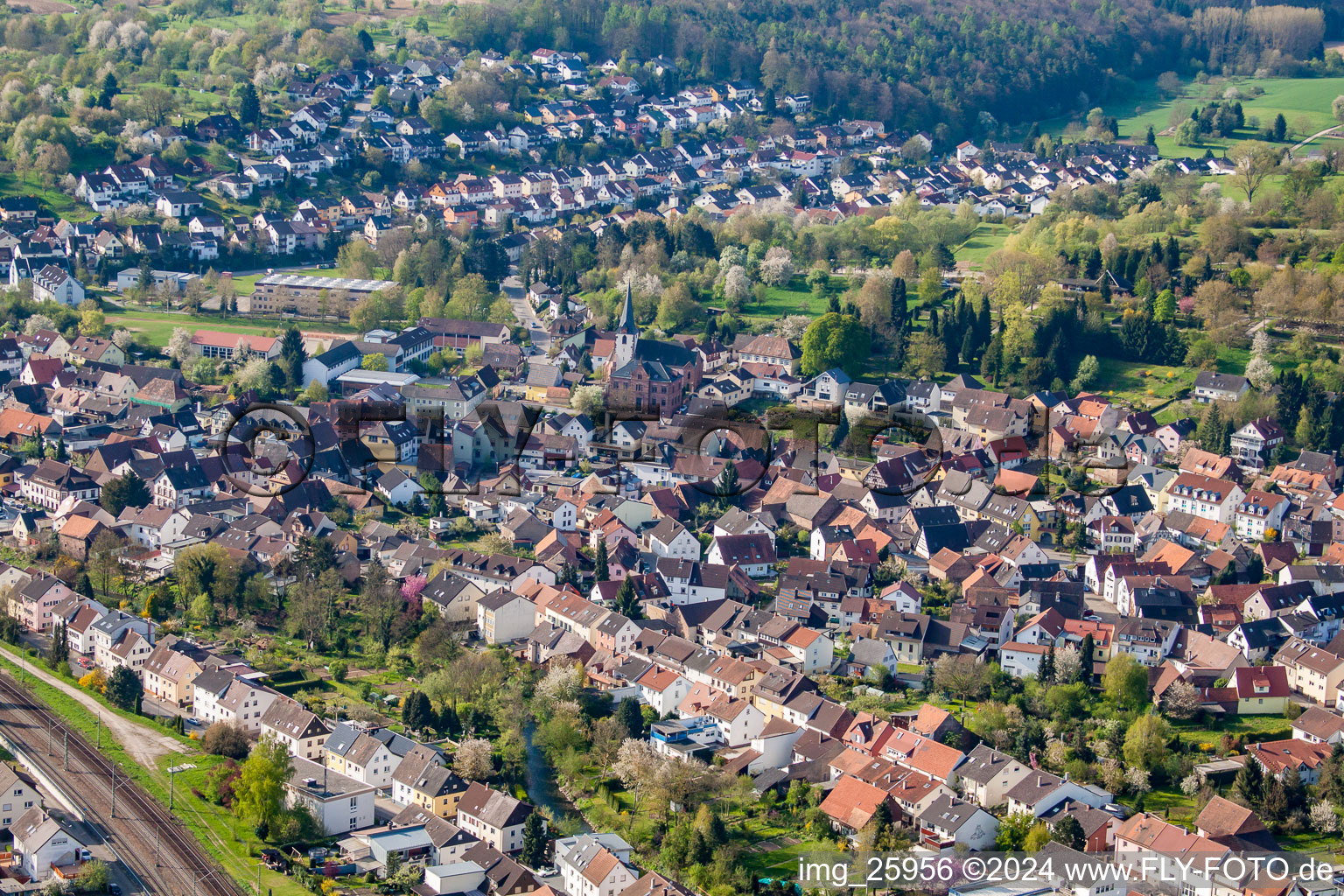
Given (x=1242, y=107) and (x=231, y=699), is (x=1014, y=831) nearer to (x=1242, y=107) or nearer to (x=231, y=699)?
(x=231, y=699)

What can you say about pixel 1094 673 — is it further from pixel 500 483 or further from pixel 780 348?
pixel 780 348

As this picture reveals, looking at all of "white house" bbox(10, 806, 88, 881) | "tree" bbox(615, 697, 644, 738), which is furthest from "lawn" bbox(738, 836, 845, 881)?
"white house" bbox(10, 806, 88, 881)

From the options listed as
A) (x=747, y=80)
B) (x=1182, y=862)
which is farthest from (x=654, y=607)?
(x=747, y=80)

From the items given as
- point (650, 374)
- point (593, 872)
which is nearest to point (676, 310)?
point (650, 374)

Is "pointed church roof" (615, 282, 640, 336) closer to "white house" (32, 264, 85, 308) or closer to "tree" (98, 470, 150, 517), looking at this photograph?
"tree" (98, 470, 150, 517)

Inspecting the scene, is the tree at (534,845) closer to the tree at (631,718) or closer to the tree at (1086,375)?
the tree at (631,718)
